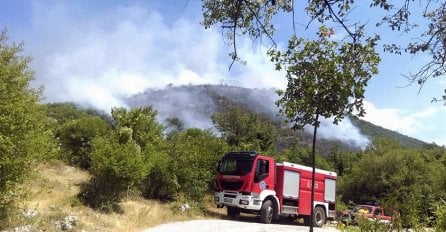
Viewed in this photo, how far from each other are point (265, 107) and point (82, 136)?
405ft

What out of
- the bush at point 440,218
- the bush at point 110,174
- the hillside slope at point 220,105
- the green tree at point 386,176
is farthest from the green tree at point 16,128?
the hillside slope at point 220,105

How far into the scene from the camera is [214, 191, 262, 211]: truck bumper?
63.1ft

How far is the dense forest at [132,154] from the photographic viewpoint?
1120 centimetres

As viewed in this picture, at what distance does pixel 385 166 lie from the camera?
145 feet

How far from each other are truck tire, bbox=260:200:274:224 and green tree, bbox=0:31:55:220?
974cm

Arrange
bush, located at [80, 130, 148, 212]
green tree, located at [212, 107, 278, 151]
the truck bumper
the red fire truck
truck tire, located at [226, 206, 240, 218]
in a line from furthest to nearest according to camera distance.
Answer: green tree, located at [212, 107, 278, 151]
truck tire, located at [226, 206, 240, 218]
the red fire truck
the truck bumper
bush, located at [80, 130, 148, 212]

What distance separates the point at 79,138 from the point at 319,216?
39.0 feet

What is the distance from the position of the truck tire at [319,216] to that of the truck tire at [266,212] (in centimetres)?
336

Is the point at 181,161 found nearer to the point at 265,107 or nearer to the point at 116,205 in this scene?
the point at 116,205

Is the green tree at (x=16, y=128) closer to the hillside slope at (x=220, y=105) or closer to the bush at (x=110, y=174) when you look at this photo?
the bush at (x=110, y=174)

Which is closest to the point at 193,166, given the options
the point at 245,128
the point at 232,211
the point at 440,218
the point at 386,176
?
the point at 232,211

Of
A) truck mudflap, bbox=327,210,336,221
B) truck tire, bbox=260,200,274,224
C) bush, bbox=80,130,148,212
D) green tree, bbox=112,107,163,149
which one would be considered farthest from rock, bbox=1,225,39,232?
truck mudflap, bbox=327,210,336,221

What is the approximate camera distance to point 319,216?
22.9m

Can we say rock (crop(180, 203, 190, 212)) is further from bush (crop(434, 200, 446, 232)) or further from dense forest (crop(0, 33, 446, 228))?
bush (crop(434, 200, 446, 232))
